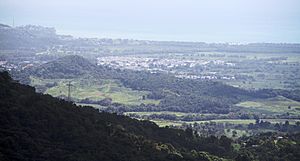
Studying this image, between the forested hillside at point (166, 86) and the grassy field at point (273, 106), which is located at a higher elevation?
the forested hillside at point (166, 86)

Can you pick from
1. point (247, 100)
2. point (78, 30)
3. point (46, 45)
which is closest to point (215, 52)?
point (46, 45)

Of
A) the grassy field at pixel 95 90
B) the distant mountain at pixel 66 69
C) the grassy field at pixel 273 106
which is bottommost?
the grassy field at pixel 273 106

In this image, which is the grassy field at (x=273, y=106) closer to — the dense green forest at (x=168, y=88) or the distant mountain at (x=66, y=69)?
the dense green forest at (x=168, y=88)

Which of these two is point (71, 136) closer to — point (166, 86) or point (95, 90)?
point (95, 90)

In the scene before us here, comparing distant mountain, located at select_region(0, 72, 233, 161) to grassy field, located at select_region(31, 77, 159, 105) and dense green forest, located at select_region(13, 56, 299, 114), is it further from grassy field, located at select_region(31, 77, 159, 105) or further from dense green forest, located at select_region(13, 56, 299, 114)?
grassy field, located at select_region(31, 77, 159, 105)

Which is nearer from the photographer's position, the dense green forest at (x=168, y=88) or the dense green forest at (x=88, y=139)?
the dense green forest at (x=88, y=139)

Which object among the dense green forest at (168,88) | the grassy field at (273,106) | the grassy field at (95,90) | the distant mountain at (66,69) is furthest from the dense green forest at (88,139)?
the distant mountain at (66,69)

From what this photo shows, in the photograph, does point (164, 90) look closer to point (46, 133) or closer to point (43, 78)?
point (43, 78)
